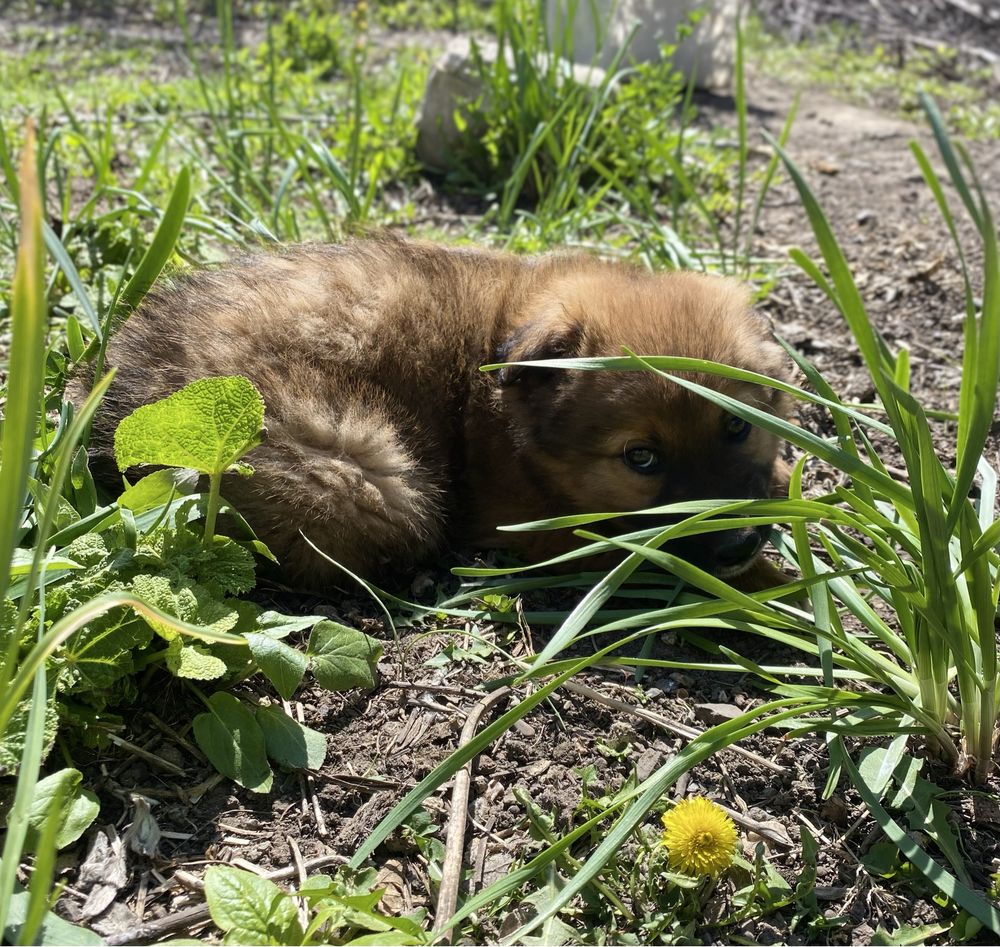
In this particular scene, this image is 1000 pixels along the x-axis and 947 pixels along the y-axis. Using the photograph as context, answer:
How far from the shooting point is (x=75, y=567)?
6.41ft

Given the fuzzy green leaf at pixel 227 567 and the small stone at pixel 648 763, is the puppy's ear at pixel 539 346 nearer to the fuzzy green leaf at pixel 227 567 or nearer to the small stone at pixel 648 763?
the fuzzy green leaf at pixel 227 567

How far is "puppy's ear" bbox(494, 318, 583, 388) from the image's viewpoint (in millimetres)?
2672

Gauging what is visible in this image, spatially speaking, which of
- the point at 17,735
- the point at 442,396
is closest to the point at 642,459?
the point at 442,396

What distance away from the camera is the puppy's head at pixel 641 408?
2.63m

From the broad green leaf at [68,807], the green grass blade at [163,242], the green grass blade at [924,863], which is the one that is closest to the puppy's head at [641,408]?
the green grass blade at [924,863]

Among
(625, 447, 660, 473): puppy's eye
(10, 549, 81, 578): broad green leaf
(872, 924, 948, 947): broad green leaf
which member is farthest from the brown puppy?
(872, 924, 948, 947): broad green leaf

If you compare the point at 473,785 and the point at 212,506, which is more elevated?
the point at 212,506

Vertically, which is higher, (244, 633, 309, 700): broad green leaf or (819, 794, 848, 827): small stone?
(244, 633, 309, 700): broad green leaf

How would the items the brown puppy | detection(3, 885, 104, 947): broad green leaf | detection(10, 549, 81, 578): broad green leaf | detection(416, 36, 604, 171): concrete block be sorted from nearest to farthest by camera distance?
detection(3, 885, 104, 947): broad green leaf < detection(10, 549, 81, 578): broad green leaf < the brown puppy < detection(416, 36, 604, 171): concrete block

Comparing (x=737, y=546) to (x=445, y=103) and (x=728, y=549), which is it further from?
(x=445, y=103)

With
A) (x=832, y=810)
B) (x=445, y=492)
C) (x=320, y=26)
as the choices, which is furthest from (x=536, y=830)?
(x=320, y=26)

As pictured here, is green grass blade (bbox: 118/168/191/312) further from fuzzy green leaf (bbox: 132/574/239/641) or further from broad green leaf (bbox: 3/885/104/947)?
broad green leaf (bbox: 3/885/104/947)

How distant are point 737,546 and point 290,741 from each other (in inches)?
46.6

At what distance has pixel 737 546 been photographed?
2486 millimetres
